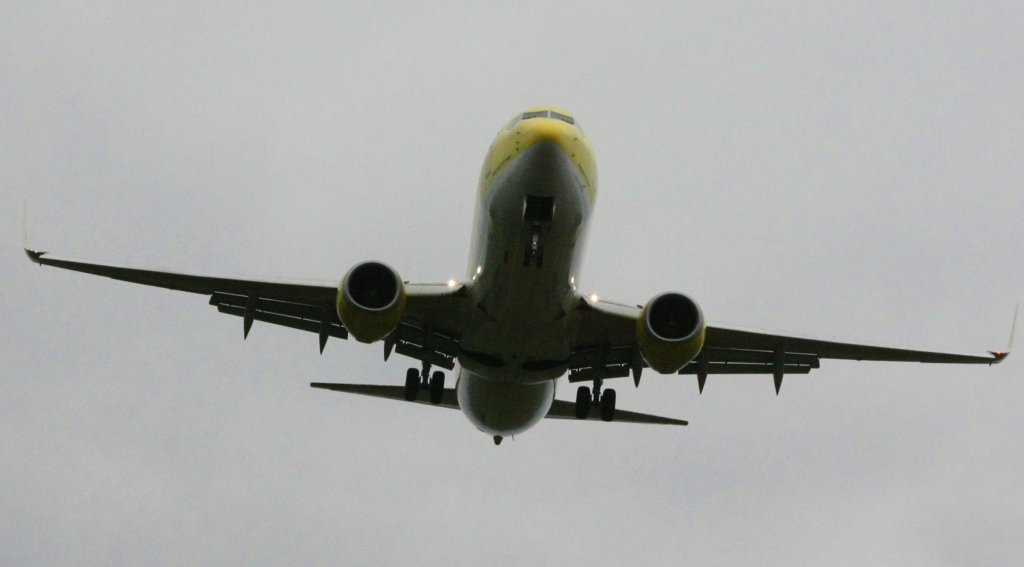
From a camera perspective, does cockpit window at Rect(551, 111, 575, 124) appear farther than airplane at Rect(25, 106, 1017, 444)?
Yes

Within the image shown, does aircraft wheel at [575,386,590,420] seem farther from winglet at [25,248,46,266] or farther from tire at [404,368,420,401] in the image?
winglet at [25,248,46,266]

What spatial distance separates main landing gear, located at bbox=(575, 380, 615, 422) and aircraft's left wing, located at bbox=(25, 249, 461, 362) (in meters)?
3.39

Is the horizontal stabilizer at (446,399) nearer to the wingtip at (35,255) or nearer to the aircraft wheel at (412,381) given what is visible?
the aircraft wheel at (412,381)

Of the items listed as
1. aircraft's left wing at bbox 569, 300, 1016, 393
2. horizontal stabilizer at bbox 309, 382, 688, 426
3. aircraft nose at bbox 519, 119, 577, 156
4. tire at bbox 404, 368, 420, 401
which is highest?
aircraft nose at bbox 519, 119, 577, 156

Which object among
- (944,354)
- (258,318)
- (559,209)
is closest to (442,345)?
(258,318)

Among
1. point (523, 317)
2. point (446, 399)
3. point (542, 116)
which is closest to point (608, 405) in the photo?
point (446, 399)

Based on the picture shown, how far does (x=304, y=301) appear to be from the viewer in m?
23.6

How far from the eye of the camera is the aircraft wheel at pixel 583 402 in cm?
2653

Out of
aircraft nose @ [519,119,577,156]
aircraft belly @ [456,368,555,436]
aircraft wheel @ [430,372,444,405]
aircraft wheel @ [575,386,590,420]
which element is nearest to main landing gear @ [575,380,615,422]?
aircraft wheel @ [575,386,590,420]

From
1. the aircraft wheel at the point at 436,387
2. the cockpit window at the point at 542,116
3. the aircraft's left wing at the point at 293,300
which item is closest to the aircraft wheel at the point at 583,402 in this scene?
the aircraft wheel at the point at 436,387

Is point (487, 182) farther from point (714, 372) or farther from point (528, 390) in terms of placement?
point (714, 372)

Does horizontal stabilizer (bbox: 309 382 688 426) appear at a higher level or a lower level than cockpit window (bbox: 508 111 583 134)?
lower

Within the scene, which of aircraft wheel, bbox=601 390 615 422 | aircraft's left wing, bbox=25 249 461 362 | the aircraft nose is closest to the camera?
the aircraft nose

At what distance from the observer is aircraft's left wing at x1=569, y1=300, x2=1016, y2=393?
23.0m
